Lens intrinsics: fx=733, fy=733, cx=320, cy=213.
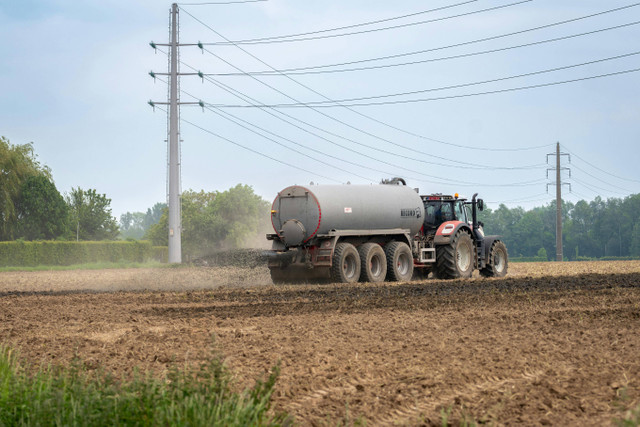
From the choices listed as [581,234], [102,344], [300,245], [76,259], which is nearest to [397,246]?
[300,245]

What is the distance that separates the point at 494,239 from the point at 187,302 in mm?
13305

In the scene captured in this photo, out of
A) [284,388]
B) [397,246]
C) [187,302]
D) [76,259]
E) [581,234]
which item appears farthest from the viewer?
[581,234]

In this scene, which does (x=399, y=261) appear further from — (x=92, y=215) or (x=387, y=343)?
(x=92, y=215)

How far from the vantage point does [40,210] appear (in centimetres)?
6266

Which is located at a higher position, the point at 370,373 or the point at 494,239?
the point at 494,239

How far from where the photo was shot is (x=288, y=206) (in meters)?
22.0

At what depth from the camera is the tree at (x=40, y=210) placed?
6256 centimetres

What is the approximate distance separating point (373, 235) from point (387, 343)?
1343cm

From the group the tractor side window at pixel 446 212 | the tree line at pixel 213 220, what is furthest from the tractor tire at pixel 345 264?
the tree line at pixel 213 220

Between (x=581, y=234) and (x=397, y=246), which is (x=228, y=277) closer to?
(x=397, y=246)

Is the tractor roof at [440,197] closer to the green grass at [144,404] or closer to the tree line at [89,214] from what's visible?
the green grass at [144,404]

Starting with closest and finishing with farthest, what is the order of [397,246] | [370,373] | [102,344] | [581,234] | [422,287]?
[370,373] < [102,344] < [422,287] < [397,246] < [581,234]

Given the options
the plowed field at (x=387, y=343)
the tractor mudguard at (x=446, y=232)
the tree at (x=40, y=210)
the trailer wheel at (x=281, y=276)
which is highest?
the tree at (x=40, y=210)

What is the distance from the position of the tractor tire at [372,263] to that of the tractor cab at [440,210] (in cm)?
298
